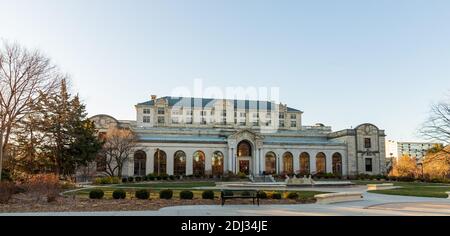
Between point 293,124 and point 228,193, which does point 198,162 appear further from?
point 228,193

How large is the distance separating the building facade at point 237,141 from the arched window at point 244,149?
0.16m

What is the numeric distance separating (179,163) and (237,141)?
1088cm

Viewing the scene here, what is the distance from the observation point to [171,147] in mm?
70688

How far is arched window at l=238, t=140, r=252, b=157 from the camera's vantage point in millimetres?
73750

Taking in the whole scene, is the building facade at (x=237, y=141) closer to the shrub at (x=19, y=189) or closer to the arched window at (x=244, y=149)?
the arched window at (x=244, y=149)

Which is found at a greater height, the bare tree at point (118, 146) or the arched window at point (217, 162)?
the bare tree at point (118, 146)

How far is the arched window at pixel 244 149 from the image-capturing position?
73750 mm

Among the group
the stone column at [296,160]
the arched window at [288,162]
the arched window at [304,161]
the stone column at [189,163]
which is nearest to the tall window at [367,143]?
the arched window at [304,161]

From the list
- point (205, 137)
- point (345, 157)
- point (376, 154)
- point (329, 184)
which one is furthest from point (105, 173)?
point (376, 154)

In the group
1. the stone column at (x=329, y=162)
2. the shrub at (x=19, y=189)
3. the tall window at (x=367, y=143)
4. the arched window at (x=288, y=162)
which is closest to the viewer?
the shrub at (x=19, y=189)

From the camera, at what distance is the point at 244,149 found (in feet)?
243

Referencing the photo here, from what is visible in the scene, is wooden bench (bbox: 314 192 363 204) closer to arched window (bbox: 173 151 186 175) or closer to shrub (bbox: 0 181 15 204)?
shrub (bbox: 0 181 15 204)
